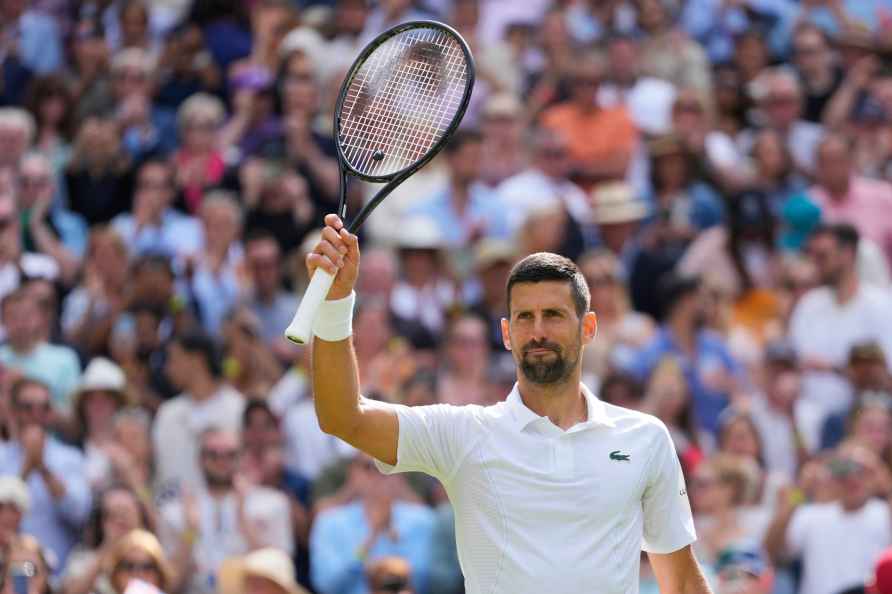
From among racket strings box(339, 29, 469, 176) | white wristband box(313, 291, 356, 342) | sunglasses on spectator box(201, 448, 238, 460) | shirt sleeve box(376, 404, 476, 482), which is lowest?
sunglasses on spectator box(201, 448, 238, 460)

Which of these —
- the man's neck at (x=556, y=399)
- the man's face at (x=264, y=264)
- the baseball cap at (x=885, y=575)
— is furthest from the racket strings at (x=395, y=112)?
the man's face at (x=264, y=264)

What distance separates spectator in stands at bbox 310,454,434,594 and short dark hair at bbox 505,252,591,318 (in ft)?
14.1

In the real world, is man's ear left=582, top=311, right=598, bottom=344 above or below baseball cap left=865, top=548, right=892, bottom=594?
above

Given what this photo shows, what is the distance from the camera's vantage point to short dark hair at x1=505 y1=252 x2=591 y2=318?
5.14 meters

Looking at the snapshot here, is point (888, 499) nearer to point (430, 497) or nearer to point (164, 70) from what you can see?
point (430, 497)

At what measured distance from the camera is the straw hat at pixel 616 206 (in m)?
12.4

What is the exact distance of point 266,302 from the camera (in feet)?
36.5

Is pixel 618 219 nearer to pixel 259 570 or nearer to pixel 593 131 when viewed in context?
pixel 593 131

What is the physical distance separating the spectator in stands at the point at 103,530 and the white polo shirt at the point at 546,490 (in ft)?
12.8

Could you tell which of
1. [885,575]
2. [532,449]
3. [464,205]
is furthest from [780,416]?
[532,449]

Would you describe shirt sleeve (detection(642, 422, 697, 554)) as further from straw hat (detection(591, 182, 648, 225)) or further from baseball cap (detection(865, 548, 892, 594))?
straw hat (detection(591, 182, 648, 225))

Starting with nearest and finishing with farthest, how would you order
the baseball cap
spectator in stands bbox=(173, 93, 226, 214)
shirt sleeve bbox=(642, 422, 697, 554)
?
shirt sleeve bbox=(642, 422, 697, 554), the baseball cap, spectator in stands bbox=(173, 93, 226, 214)

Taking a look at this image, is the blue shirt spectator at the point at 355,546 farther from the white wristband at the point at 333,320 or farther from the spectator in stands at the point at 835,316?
the white wristband at the point at 333,320

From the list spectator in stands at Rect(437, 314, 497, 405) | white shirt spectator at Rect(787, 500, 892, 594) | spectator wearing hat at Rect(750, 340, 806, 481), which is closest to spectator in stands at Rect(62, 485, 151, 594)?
spectator in stands at Rect(437, 314, 497, 405)
